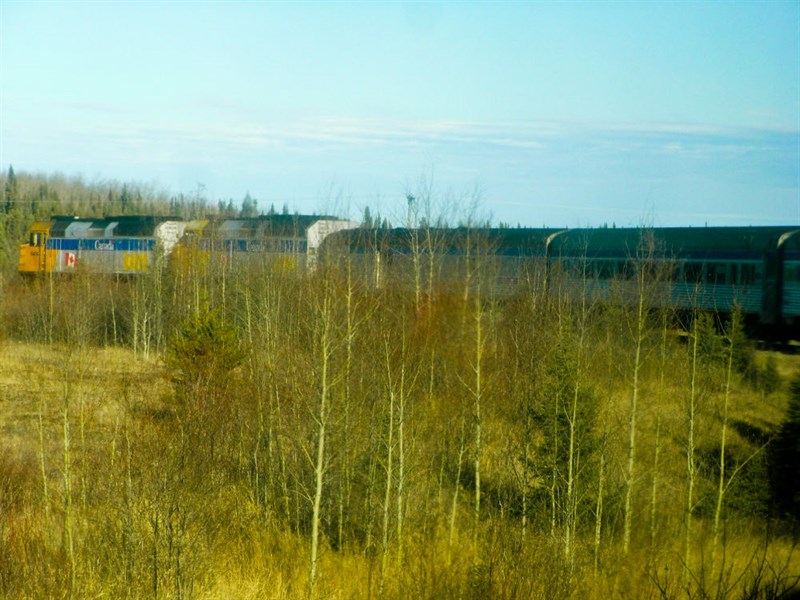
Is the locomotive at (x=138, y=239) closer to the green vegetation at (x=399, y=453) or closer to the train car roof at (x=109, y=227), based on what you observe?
the train car roof at (x=109, y=227)

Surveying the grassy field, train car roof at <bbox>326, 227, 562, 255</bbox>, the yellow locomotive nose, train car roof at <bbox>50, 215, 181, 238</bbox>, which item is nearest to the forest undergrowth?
the grassy field

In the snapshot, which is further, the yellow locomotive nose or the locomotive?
the yellow locomotive nose

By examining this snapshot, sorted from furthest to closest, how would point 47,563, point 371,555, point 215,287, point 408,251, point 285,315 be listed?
point 215,287 < point 408,251 < point 285,315 < point 371,555 < point 47,563

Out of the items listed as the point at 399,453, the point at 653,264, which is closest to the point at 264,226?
the point at 653,264

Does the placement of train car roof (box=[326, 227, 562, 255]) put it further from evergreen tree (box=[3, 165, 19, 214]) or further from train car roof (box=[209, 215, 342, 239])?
evergreen tree (box=[3, 165, 19, 214])

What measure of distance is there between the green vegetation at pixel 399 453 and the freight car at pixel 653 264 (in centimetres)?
57

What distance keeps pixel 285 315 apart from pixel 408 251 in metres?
5.37

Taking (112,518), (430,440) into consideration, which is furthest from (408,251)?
(112,518)

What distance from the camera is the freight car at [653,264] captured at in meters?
22.9

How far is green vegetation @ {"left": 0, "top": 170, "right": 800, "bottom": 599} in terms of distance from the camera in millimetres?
12070

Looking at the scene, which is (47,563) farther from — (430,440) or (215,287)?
(215,287)

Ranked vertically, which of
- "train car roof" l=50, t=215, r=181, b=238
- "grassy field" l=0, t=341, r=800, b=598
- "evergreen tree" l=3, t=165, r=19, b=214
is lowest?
"grassy field" l=0, t=341, r=800, b=598

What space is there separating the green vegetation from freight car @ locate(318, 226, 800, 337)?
57 centimetres

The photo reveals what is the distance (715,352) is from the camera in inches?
→ 802
